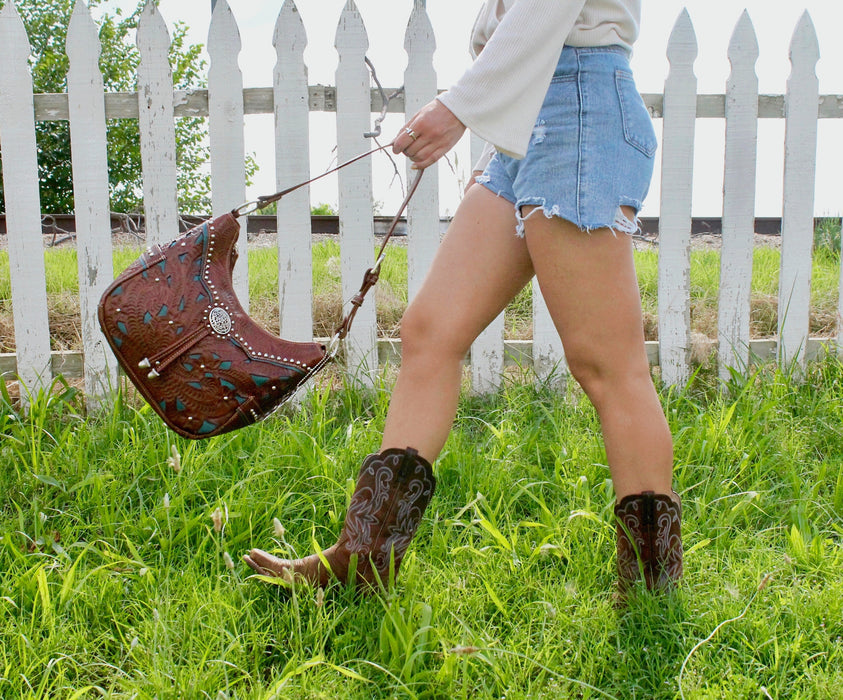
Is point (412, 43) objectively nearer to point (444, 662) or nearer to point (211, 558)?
point (211, 558)

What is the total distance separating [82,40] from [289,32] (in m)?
0.84

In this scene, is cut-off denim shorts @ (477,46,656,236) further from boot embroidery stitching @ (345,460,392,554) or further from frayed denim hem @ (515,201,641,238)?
boot embroidery stitching @ (345,460,392,554)

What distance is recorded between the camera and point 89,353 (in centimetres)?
331

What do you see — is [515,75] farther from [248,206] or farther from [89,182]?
[89,182]

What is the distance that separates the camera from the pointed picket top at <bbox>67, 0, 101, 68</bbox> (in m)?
3.20

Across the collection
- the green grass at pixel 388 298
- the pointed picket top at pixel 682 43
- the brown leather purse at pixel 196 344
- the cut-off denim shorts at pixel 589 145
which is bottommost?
the green grass at pixel 388 298

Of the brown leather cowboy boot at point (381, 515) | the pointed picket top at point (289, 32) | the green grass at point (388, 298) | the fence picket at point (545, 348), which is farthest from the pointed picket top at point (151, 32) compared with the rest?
the brown leather cowboy boot at point (381, 515)

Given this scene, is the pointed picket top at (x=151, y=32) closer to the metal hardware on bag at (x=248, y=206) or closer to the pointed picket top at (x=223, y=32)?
the pointed picket top at (x=223, y=32)

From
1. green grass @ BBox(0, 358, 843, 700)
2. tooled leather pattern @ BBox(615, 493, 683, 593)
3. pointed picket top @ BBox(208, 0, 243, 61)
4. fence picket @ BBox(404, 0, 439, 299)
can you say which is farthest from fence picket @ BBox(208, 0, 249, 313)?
tooled leather pattern @ BBox(615, 493, 683, 593)

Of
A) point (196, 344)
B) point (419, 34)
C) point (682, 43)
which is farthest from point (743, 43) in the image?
point (196, 344)

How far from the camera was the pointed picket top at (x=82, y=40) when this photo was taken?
10.5 feet

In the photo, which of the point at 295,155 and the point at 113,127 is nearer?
the point at 295,155

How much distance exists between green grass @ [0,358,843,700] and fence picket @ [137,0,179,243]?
35.1 inches

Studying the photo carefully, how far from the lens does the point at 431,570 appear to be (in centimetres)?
189
